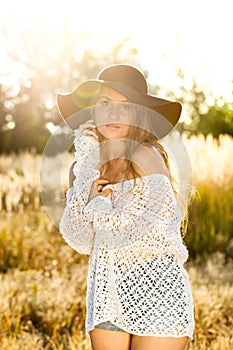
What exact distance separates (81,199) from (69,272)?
4.06m

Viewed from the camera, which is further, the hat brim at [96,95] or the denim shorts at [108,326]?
the hat brim at [96,95]

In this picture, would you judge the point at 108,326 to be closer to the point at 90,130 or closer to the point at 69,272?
the point at 90,130

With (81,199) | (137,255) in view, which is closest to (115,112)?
(81,199)

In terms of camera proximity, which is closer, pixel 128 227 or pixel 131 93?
pixel 128 227

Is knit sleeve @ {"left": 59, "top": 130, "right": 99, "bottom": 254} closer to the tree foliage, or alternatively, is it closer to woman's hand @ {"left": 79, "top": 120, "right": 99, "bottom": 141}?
woman's hand @ {"left": 79, "top": 120, "right": 99, "bottom": 141}

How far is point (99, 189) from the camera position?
2582mm

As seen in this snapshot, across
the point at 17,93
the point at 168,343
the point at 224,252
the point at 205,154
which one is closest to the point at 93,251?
the point at 168,343

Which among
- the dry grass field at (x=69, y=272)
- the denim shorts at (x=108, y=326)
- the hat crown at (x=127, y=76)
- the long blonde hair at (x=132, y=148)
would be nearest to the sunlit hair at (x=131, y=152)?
the long blonde hair at (x=132, y=148)

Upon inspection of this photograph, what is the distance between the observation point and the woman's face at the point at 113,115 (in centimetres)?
265

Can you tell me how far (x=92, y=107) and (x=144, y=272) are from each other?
73 centimetres

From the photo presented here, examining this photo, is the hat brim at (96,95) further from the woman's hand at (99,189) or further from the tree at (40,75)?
the tree at (40,75)

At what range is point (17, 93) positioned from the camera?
85.3 feet

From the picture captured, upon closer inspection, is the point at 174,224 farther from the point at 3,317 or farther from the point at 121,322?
the point at 3,317

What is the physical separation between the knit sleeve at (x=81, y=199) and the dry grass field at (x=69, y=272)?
1547 millimetres
